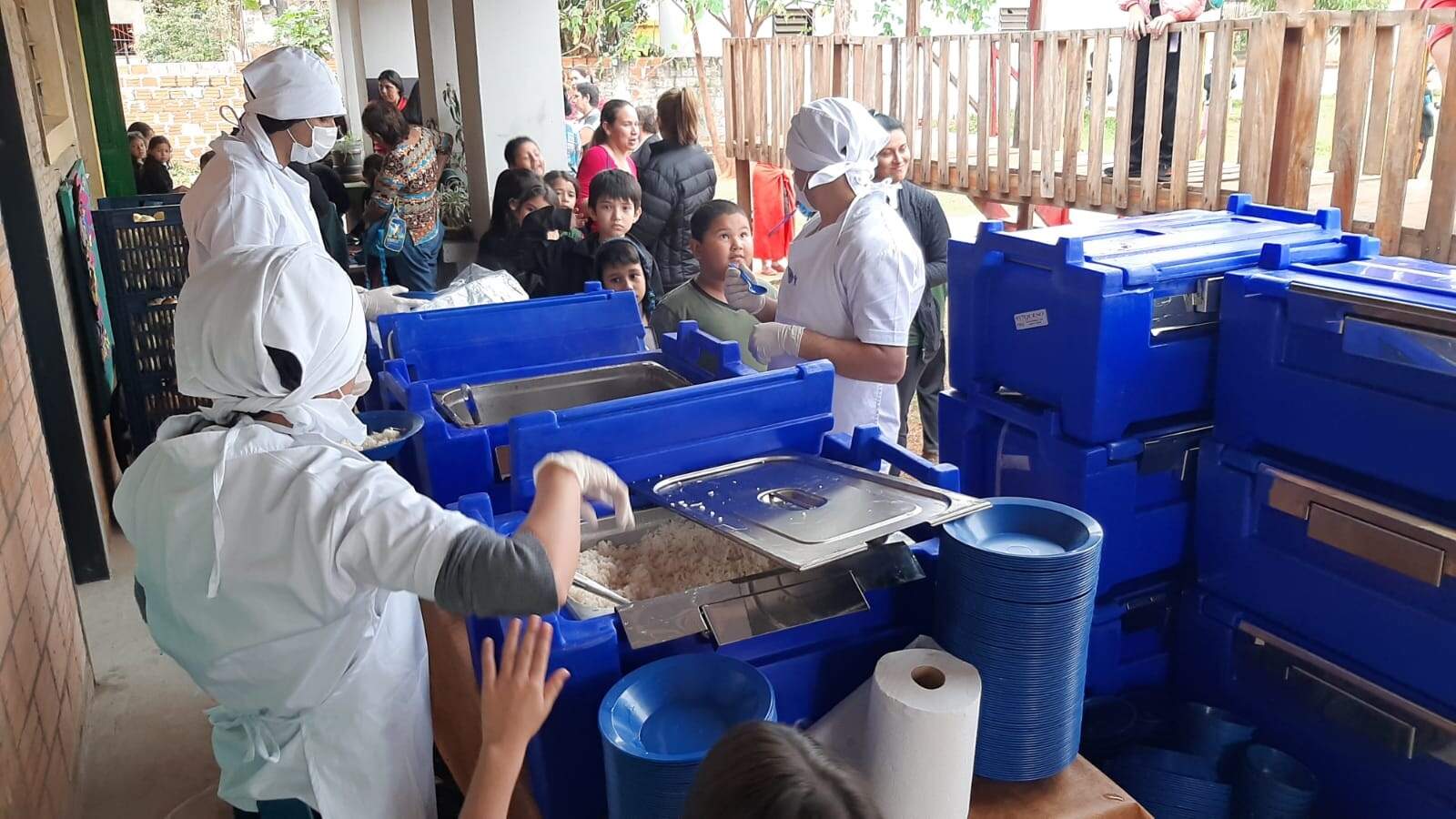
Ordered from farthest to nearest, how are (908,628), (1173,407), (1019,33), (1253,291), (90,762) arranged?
(1019,33)
(90,762)
(1173,407)
(1253,291)
(908,628)

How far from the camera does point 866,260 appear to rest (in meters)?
2.41

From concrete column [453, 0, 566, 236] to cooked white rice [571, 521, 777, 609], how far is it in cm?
477

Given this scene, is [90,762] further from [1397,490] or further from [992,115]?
[992,115]

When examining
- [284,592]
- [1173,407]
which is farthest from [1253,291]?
[284,592]

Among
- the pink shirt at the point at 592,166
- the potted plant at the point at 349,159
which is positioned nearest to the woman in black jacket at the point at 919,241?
the pink shirt at the point at 592,166

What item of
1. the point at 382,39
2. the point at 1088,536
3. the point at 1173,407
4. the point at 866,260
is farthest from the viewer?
the point at 382,39

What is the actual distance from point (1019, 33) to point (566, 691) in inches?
185

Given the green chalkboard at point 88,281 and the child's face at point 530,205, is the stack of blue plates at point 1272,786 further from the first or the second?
the green chalkboard at point 88,281

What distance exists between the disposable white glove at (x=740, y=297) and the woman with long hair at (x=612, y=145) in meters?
2.29

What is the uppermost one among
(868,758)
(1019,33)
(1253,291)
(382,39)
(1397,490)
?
(382,39)

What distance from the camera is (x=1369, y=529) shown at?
1613 millimetres

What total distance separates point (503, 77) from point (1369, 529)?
5332 mm

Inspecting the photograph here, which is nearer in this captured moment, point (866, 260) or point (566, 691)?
point (566, 691)

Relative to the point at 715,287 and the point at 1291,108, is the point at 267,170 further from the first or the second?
the point at 1291,108
